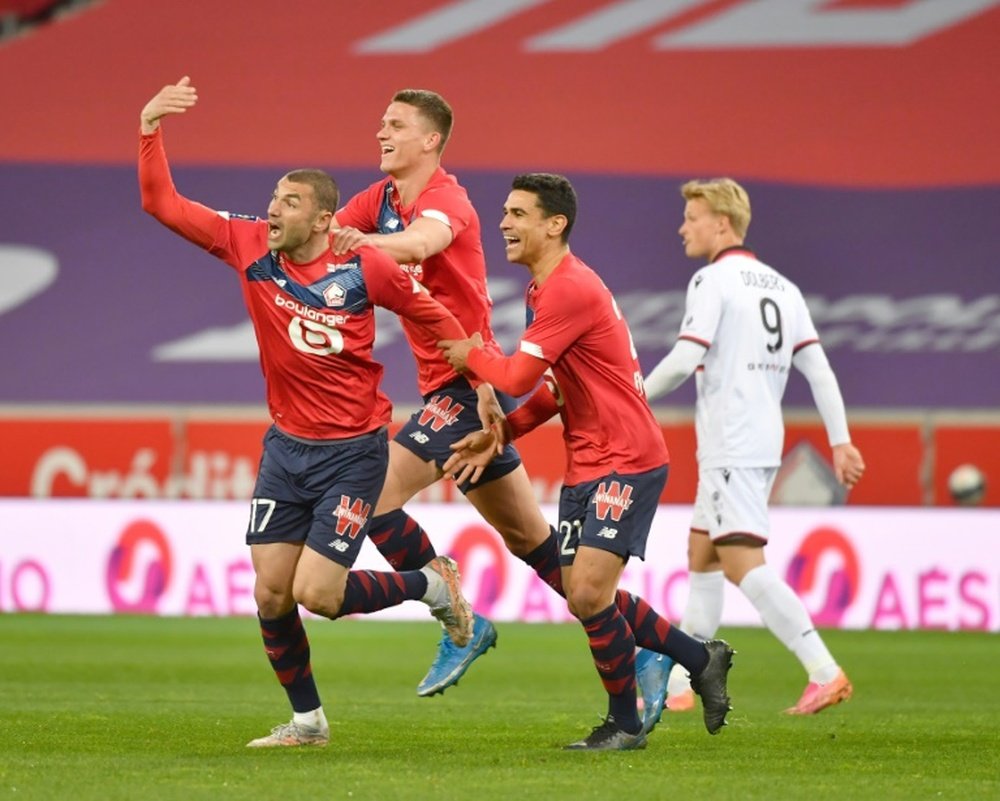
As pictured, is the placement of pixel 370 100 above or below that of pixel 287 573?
above

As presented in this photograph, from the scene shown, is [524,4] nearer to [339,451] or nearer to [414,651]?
[414,651]

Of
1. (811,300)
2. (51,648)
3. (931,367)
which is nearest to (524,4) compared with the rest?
Result: (811,300)

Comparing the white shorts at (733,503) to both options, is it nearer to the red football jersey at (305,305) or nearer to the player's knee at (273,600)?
the red football jersey at (305,305)

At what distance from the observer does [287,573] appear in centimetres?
651

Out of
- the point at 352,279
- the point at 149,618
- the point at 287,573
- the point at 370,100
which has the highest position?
the point at 370,100

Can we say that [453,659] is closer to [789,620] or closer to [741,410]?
[789,620]

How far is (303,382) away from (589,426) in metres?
1.02

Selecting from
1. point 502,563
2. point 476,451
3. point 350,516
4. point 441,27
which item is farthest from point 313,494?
point 441,27

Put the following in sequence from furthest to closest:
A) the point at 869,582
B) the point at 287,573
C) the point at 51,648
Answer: the point at 869,582 → the point at 51,648 → the point at 287,573

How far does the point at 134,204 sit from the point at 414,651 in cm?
916

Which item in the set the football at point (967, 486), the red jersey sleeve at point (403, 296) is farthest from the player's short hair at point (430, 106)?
the football at point (967, 486)

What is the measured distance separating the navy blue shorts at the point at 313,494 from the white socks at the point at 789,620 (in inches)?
84.5

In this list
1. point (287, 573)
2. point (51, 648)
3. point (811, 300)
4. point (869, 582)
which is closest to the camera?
point (287, 573)

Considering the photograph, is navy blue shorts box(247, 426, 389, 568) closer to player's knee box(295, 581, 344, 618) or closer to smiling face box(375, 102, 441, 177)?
player's knee box(295, 581, 344, 618)
